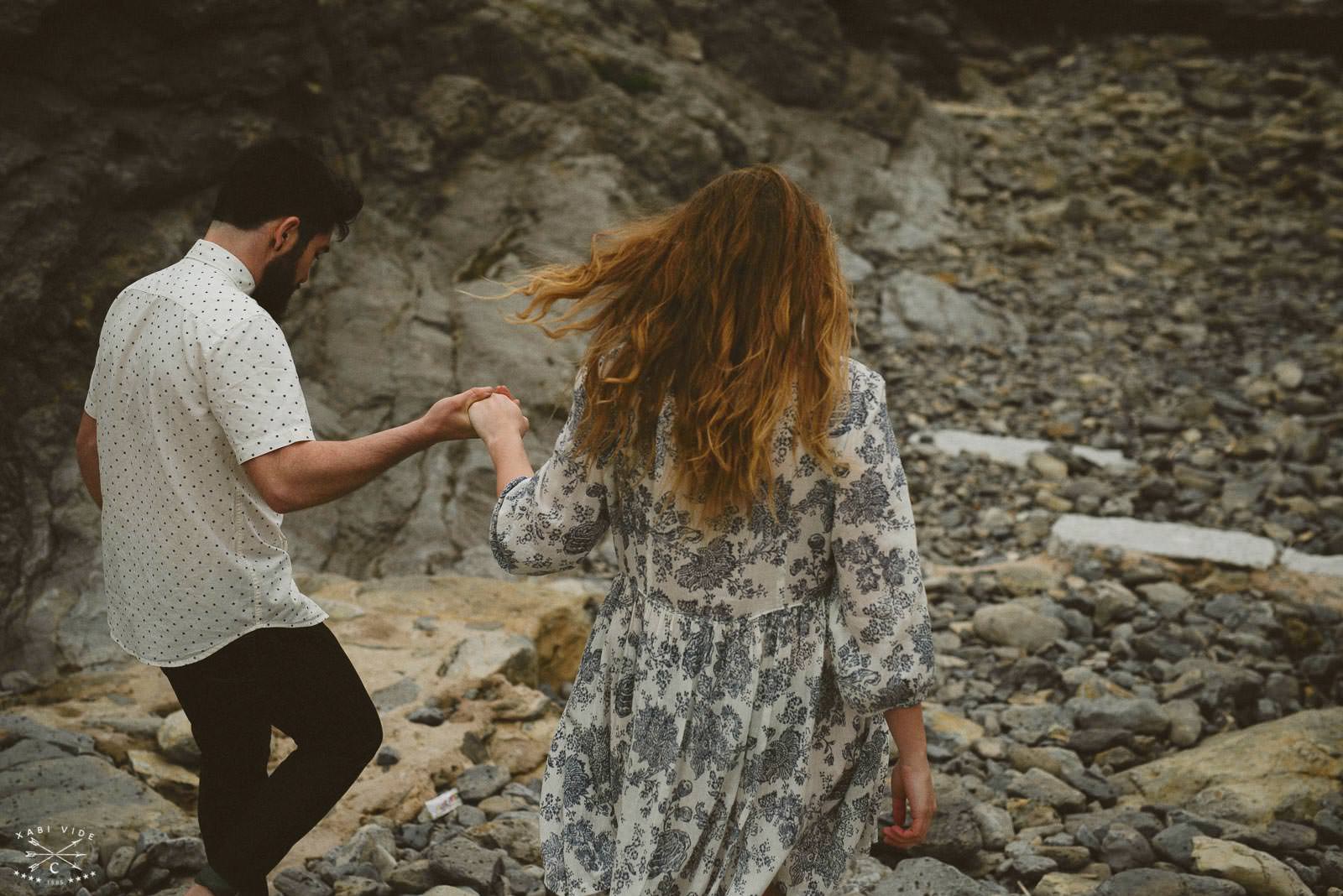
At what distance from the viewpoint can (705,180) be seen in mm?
11586

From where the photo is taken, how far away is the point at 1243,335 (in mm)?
11500

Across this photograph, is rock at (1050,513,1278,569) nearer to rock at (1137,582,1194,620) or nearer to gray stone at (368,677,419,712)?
rock at (1137,582,1194,620)

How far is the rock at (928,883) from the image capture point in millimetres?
3525

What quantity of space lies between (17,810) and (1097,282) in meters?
11.9

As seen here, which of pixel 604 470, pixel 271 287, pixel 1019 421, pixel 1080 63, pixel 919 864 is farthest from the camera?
pixel 1080 63

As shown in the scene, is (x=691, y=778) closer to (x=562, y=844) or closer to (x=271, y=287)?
(x=562, y=844)

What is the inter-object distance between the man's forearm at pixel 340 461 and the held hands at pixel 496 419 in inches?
5.0

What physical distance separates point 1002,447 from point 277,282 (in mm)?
7979

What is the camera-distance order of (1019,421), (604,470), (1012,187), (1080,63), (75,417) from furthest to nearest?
(1080,63) < (1012,187) < (1019,421) < (75,417) < (604,470)

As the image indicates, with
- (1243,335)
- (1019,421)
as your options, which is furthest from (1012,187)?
(1019,421)

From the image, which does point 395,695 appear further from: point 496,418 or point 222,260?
point 496,418

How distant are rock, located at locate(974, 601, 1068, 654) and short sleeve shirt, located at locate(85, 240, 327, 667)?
4616 millimetres

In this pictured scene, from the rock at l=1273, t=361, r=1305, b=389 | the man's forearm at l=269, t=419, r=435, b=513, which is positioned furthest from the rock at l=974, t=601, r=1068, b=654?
the rock at l=1273, t=361, r=1305, b=389

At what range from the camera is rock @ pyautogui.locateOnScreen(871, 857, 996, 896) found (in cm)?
353
